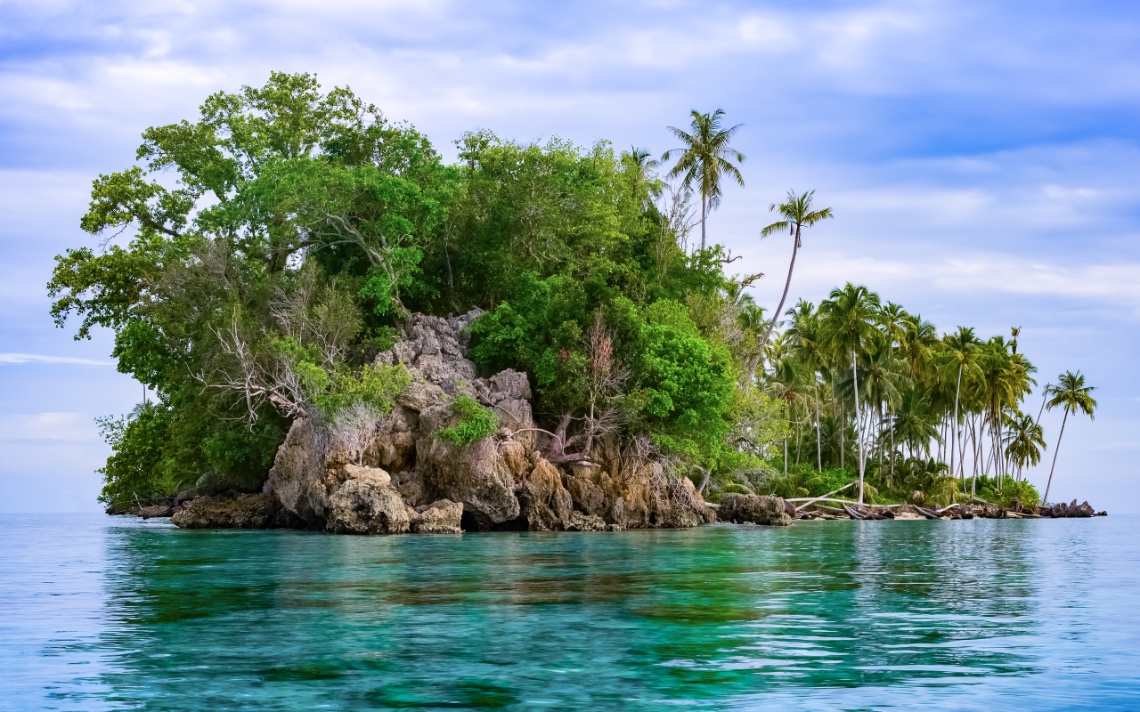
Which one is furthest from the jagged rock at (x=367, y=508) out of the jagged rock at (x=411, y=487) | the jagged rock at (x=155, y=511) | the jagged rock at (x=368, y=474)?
the jagged rock at (x=155, y=511)

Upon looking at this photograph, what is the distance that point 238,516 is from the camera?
3844 cm

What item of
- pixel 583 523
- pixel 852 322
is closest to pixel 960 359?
pixel 852 322

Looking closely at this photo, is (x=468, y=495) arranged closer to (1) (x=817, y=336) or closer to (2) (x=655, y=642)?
(2) (x=655, y=642)

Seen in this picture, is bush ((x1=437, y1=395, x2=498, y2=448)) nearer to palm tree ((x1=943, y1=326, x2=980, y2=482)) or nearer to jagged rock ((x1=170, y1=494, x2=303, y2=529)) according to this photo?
jagged rock ((x1=170, y1=494, x2=303, y2=529))

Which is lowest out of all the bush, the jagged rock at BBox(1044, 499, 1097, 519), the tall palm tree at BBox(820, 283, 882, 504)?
the jagged rock at BBox(1044, 499, 1097, 519)

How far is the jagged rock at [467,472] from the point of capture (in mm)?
33875

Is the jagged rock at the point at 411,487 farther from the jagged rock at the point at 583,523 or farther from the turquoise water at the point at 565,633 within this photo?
the turquoise water at the point at 565,633

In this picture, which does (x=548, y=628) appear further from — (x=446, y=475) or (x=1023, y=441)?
(x=1023, y=441)

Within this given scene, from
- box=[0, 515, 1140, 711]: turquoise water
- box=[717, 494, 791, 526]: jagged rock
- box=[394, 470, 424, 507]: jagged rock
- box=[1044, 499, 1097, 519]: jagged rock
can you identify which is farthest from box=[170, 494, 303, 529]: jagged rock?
box=[1044, 499, 1097, 519]: jagged rock

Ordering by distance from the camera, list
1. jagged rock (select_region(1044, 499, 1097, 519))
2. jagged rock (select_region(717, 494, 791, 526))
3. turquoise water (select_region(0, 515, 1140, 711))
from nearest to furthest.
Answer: turquoise water (select_region(0, 515, 1140, 711)) < jagged rock (select_region(717, 494, 791, 526)) < jagged rock (select_region(1044, 499, 1097, 519))

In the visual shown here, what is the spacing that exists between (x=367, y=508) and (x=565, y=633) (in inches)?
853

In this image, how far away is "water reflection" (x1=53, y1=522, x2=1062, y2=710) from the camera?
863 cm

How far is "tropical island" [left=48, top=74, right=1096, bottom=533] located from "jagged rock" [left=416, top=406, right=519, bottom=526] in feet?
0.24

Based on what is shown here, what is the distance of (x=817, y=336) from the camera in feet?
205
